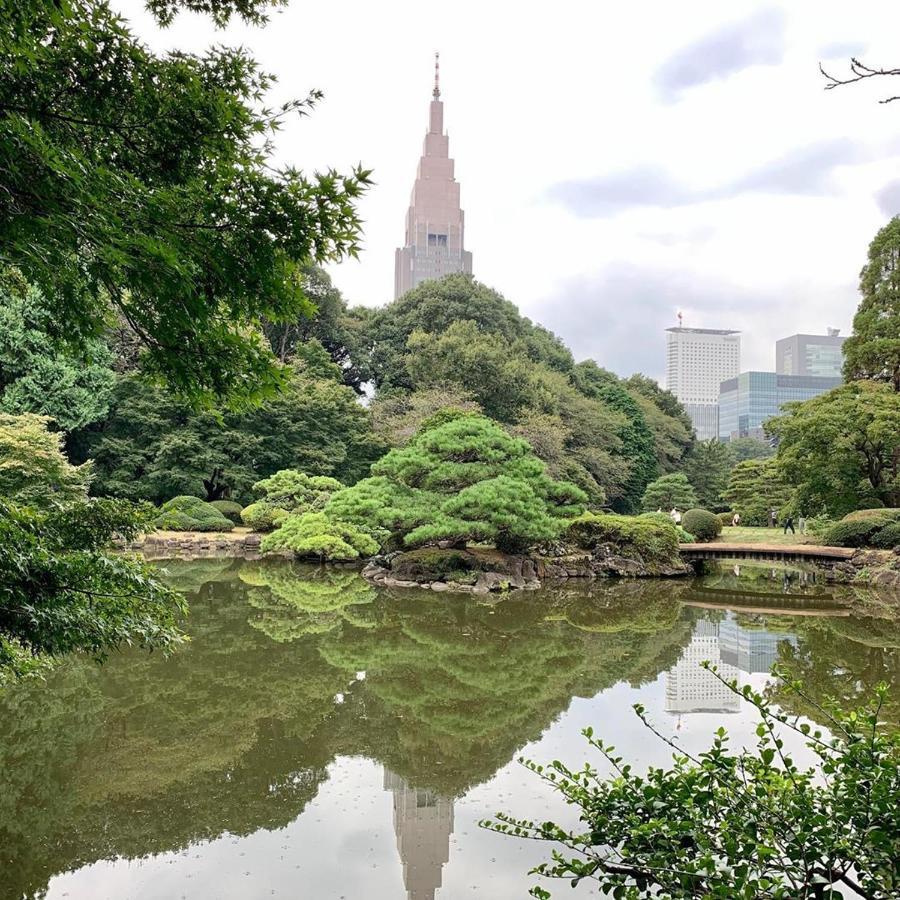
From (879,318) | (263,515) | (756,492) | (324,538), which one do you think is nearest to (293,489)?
(263,515)

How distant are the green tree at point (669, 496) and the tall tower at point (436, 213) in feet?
143

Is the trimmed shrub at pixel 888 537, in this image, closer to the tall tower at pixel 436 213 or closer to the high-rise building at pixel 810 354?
the tall tower at pixel 436 213

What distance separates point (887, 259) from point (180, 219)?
17.7 m

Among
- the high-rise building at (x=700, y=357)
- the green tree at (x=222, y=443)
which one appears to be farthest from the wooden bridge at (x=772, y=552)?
the high-rise building at (x=700, y=357)

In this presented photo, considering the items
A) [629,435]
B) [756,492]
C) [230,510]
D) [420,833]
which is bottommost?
[420,833]

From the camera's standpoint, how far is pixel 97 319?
229 centimetres

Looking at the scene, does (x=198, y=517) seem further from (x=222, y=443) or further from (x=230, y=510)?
(x=222, y=443)

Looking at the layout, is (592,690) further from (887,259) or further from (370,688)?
(887,259)

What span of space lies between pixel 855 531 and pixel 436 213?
5432cm

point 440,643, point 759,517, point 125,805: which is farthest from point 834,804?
point 759,517

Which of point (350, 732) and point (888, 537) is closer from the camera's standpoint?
point (350, 732)

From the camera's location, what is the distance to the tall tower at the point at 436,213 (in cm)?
6153

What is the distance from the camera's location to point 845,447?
13.6 meters

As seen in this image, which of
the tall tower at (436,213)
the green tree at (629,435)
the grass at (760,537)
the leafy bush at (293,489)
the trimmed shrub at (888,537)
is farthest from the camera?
the tall tower at (436,213)
